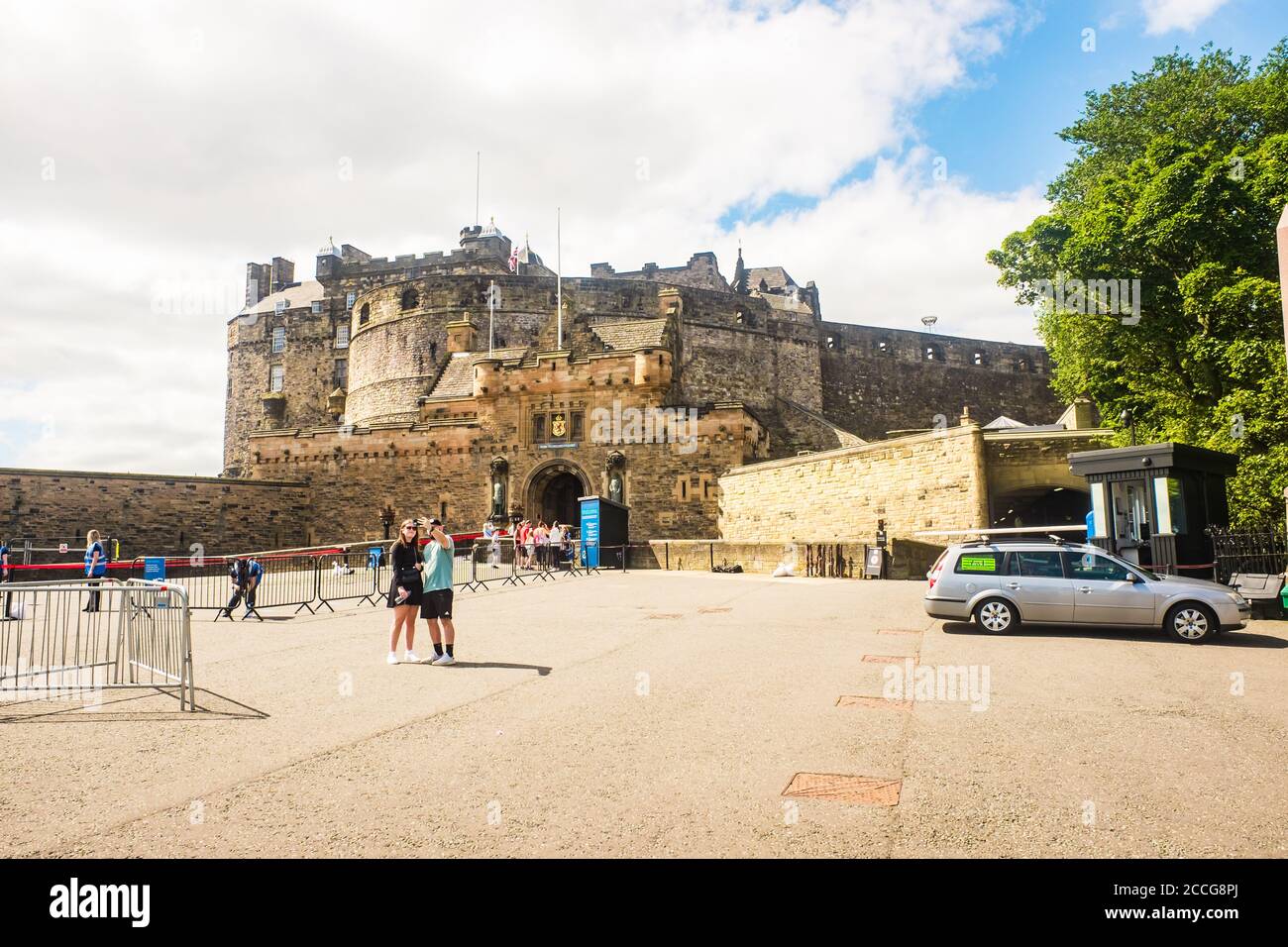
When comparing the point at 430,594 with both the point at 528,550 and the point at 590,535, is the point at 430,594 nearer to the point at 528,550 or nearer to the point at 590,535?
the point at 528,550

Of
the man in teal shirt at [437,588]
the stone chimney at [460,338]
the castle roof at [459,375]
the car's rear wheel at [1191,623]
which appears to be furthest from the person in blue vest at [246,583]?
the stone chimney at [460,338]

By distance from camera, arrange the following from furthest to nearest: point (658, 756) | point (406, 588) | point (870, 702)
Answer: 1. point (406, 588)
2. point (870, 702)
3. point (658, 756)

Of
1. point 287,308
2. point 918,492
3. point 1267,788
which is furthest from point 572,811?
point 287,308

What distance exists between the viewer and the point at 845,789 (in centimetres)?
412

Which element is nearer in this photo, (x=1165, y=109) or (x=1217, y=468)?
(x=1217, y=468)

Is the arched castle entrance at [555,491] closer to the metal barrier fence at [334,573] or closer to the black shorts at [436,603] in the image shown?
the metal barrier fence at [334,573]

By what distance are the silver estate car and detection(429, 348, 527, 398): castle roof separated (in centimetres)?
2549

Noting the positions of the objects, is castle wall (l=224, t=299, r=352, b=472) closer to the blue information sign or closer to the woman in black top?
the blue information sign

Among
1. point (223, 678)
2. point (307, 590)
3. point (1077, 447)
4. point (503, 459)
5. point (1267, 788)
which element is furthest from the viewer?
point (503, 459)

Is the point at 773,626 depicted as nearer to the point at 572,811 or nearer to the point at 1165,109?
the point at 572,811

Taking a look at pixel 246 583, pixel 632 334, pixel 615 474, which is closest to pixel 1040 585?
pixel 246 583

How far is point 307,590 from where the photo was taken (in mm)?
16656

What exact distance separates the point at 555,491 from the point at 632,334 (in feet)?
24.4

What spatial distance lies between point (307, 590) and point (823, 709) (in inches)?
543
